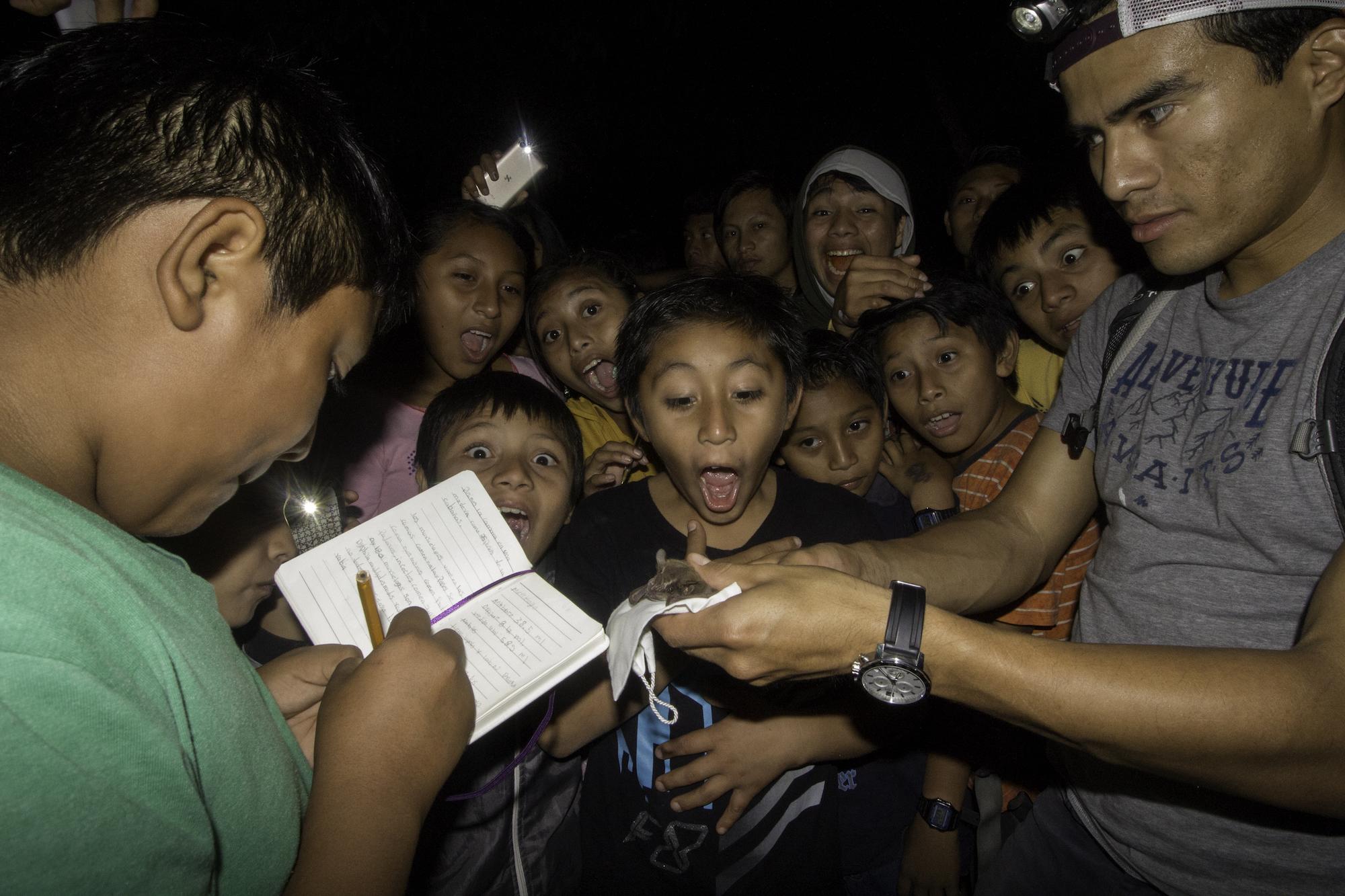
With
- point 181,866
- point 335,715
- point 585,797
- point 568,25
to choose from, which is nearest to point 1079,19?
point 335,715

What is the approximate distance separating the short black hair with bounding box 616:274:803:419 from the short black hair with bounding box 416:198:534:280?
120cm

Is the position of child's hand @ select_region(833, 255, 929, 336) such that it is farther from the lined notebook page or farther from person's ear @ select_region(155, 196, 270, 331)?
person's ear @ select_region(155, 196, 270, 331)

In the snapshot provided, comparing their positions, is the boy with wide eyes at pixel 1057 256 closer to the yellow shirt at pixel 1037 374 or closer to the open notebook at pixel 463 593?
the yellow shirt at pixel 1037 374

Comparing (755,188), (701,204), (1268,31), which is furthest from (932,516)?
(701,204)

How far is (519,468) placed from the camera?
2494 millimetres

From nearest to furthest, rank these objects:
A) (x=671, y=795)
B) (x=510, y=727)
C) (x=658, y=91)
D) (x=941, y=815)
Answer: (x=671, y=795) < (x=510, y=727) < (x=941, y=815) < (x=658, y=91)

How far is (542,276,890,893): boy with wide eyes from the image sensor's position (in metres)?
1.96

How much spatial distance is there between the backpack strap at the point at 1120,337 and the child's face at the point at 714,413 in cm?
91

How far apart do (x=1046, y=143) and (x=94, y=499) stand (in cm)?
1082

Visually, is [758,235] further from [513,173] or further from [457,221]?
[457,221]

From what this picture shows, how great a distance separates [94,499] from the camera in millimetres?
A: 1039

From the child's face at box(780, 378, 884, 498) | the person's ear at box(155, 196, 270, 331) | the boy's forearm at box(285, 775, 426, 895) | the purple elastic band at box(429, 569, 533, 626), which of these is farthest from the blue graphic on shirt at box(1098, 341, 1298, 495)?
the person's ear at box(155, 196, 270, 331)

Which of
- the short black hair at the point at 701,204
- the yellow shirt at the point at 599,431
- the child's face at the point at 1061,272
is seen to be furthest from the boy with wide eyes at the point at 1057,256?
the short black hair at the point at 701,204

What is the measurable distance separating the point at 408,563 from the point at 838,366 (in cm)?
208
